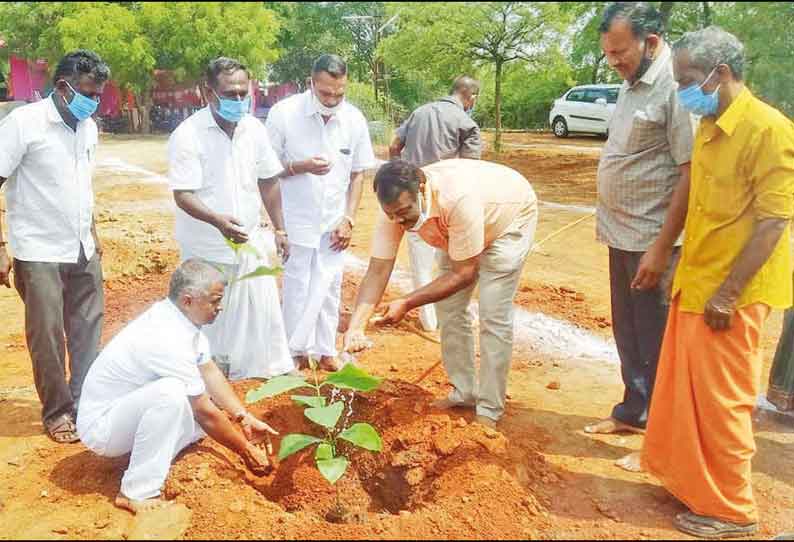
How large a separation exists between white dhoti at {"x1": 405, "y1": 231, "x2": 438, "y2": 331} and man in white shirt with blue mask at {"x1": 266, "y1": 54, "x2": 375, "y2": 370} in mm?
1017

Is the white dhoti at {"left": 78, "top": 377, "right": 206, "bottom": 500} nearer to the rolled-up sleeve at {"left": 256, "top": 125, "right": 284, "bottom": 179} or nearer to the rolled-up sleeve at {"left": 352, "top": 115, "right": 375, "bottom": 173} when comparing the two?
the rolled-up sleeve at {"left": 256, "top": 125, "right": 284, "bottom": 179}

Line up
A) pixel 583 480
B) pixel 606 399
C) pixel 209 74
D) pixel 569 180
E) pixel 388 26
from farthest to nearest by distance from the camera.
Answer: pixel 569 180 → pixel 388 26 → pixel 606 399 → pixel 209 74 → pixel 583 480

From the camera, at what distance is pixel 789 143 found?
7.99ft

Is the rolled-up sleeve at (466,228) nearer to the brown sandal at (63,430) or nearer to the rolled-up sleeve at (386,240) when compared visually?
the rolled-up sleeve at (386,240)

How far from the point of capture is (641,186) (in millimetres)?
3213

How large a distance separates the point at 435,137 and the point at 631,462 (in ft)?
9.10

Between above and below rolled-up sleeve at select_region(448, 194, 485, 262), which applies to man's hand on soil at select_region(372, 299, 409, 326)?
below

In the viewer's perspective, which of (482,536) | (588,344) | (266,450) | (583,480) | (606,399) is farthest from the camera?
A: (588,344)

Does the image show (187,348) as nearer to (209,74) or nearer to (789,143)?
(209,74)

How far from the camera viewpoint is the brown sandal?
11.6ft

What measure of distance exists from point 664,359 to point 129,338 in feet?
6.92

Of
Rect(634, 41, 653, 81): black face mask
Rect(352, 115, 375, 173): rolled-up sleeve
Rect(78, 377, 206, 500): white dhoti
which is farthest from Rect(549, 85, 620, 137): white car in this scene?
Rect(78, 377, 206, 500): white dhoti

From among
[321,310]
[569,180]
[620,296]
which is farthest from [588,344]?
[569,180]

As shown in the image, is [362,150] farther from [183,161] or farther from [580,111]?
[580,111]
